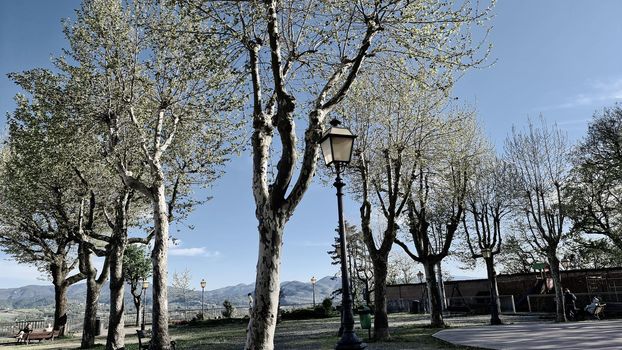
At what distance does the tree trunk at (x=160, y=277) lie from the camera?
13.0m

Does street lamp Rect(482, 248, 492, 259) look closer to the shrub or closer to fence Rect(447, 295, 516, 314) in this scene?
fence Rect(447, 295, 516, 314)

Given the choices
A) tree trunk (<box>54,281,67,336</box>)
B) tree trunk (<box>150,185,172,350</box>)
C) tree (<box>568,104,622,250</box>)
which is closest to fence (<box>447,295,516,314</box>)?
tree (<box>568,104,622,250</box>)

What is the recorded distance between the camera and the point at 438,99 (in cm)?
1853

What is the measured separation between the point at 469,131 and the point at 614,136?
1213cm

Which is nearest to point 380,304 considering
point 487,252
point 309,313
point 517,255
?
point 487,252

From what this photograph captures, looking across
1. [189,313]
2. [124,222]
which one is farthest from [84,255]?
[189,313]

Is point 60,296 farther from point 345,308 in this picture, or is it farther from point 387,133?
point 345,308

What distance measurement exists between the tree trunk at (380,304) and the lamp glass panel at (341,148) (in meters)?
9.90

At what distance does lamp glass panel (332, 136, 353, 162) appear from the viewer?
7.55 metres

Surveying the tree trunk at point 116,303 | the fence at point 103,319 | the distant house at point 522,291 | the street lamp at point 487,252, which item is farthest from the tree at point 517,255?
the tree trunk at point 116,303

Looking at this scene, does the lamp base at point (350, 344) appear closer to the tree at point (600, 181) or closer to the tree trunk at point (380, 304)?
the tree trunk at point (380, 304)

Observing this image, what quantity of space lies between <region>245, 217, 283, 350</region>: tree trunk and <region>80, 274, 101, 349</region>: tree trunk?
1535cm

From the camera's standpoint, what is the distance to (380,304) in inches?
639

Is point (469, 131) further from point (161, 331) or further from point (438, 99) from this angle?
point (161, 331)
